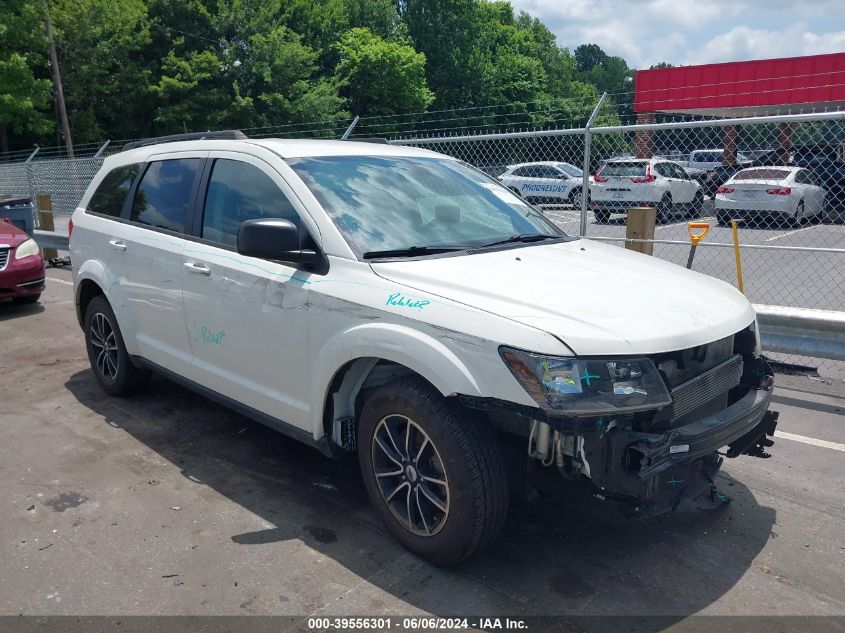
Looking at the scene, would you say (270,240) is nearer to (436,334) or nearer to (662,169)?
(436,334)

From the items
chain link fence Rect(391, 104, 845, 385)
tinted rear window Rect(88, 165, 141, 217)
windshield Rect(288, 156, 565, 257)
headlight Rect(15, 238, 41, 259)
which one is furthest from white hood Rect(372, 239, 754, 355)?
headlight Rect(15, 238, 41, 259)

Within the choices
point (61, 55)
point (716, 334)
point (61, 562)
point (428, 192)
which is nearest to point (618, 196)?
point (428, 192)

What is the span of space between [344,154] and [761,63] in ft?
82.9

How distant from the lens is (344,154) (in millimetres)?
4215

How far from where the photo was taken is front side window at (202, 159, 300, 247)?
3951 millimetres

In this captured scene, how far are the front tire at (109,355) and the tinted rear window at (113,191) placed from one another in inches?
26.1

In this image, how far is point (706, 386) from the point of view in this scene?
3.17 m

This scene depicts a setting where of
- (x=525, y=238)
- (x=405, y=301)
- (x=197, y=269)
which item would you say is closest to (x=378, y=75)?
(x=197, y=269)

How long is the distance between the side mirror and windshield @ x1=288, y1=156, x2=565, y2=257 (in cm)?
27

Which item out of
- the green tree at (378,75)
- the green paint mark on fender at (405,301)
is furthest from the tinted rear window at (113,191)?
the green tree at (378,75)

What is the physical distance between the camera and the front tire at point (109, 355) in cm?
529

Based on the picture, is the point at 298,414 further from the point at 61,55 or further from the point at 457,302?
the point at 61,55

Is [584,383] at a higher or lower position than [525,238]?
lower

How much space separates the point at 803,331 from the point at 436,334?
3.84m
